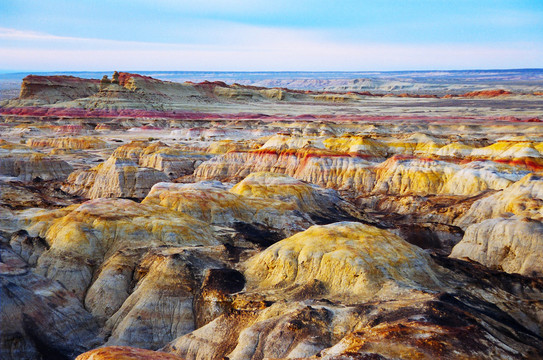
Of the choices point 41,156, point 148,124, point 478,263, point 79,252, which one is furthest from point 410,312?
point 148,124

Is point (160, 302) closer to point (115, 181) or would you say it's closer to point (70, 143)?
point (115, 181)

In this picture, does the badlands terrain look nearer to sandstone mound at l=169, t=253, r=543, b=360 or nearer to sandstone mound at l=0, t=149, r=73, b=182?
sandstone mound at l=169, t=253, r=543, b=360

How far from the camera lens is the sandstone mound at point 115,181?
56.9m

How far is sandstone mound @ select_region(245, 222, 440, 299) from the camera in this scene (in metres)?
25.2

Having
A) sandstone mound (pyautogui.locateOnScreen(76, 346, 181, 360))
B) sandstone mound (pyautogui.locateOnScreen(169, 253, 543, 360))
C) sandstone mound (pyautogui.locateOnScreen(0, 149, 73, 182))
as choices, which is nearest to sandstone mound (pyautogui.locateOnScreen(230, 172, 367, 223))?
sandstone mound (pyautogui.locateOnScreen(169, 253, 543, 360))

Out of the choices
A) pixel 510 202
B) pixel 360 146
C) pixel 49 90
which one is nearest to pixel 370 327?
pixel 510 202

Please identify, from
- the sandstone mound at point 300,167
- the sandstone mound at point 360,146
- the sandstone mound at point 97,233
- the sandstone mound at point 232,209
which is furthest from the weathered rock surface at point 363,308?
the sandstone mound at point 360,146

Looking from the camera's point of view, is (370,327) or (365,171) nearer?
(370,327)

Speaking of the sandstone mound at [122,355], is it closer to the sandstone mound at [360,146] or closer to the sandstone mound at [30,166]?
the sandstone mound at [30,166]

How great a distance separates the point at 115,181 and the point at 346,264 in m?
36.9

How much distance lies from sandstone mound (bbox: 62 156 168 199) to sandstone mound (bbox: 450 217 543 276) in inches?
1344

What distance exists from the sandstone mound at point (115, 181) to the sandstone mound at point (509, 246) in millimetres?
34144

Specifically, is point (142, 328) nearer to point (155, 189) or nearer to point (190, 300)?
point (190, 300)

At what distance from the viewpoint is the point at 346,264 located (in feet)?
85.1
